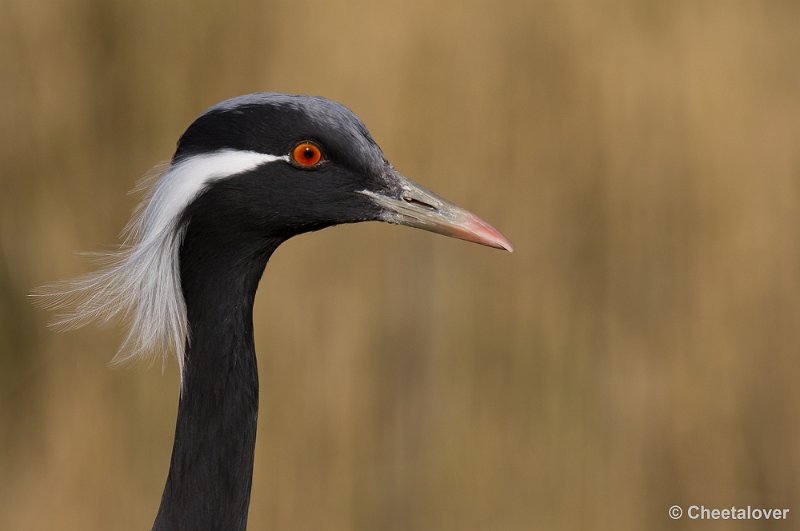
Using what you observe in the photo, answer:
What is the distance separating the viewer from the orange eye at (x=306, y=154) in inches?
112

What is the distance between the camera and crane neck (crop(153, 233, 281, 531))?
2832 millimetres

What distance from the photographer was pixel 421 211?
296cm

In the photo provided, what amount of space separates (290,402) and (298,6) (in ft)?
5.81

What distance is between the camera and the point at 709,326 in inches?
203

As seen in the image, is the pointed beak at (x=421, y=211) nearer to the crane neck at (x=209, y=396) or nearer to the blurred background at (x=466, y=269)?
the crane neck at (x=209, y=396)

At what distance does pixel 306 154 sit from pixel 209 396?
2.19ft

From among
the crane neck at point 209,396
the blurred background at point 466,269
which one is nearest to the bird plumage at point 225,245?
the crane neck at point 209,396

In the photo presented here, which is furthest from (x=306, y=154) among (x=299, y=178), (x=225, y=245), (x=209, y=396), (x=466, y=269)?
(x=466, y=269)

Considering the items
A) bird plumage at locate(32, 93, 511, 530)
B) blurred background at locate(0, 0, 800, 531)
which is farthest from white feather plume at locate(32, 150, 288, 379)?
blurred background at locate(0, 0, 800, 531)

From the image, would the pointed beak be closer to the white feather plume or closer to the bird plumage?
the bird plumage

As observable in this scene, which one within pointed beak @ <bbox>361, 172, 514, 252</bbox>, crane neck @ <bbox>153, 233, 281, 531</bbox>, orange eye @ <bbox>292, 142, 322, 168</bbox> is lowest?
crane neck @ <bbox>153, 233, 281, 531</bbox>

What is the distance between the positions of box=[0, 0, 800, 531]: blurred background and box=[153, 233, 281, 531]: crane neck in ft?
6.90

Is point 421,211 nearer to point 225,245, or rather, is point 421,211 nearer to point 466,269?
point 225,245

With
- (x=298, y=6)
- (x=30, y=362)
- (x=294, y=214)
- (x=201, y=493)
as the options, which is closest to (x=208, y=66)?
(x=298, y=6)
